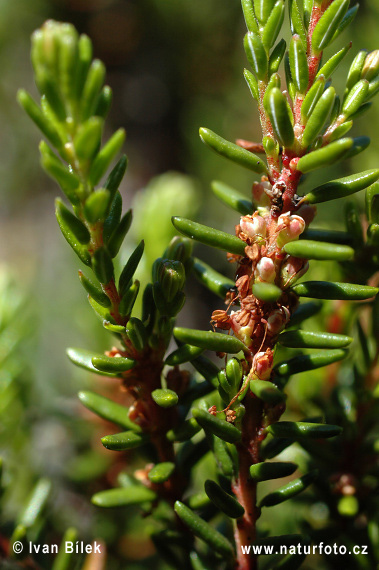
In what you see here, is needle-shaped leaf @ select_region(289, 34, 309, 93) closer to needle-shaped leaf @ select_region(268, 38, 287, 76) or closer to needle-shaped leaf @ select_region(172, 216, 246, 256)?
needle-shaped leaf @ select_region(268, 38, 287, 76)

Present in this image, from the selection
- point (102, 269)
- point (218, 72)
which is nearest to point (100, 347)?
point (102, 269)

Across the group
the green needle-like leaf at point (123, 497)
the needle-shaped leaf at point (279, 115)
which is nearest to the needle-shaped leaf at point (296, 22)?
the needle-shaped leaf at point (279, 115)

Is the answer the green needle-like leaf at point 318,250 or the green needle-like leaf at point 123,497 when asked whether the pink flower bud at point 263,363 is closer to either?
the green needle-like leaf at point 318,250

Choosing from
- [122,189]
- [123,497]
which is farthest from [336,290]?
[122,189]

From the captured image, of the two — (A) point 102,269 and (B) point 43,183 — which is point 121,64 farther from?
(A) point 102,269

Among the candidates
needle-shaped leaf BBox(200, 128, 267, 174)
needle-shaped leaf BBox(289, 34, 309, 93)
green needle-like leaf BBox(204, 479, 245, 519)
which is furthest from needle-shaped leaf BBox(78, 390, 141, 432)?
needle-shaped leaf BBox(289, 34, 309, 93)

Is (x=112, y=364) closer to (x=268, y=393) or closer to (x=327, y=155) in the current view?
(x=268, y=393)
